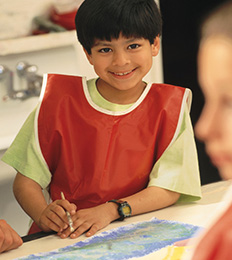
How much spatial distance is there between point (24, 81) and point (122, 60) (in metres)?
0.91

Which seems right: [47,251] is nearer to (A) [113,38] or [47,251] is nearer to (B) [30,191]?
(B) [30,191]

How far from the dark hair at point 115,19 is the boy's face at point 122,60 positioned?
0.6 inches

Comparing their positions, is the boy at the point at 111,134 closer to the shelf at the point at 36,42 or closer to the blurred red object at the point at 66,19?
the shelf at the point at 36,42

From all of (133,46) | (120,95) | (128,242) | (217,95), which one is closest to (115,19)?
(133,46)

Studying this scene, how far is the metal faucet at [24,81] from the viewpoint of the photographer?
1892 mm

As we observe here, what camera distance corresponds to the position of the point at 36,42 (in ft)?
6.16

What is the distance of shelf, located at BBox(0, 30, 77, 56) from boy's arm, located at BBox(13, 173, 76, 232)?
805 millimetres

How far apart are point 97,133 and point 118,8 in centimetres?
27

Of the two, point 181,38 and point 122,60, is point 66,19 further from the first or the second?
point 122,60

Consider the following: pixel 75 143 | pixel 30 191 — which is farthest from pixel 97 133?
pixel 30 191

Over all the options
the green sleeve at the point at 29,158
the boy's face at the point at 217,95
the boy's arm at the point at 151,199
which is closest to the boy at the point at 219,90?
the boy's face at the point at 217,95

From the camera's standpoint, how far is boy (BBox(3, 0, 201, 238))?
109cm

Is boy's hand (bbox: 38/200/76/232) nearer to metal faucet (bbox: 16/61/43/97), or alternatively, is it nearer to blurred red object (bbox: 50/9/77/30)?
metal faucet (bbox: 16/61/43/97)

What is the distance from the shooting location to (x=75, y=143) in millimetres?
1154
